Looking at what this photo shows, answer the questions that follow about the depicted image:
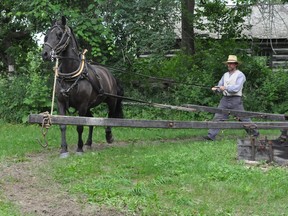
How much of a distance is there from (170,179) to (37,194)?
197cm

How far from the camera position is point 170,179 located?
25.1ft

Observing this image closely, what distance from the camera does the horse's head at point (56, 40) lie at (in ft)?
31.3

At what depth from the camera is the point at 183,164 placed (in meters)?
8.79

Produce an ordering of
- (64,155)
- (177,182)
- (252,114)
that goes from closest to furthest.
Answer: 1. (177,182)
2. (64,155)
3. (252,114)

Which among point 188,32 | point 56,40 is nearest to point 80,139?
point 56,40

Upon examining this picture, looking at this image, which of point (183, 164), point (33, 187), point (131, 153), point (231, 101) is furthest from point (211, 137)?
point (33, 187)

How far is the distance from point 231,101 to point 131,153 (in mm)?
3284

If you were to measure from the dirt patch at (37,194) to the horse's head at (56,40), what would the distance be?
208 centimetres

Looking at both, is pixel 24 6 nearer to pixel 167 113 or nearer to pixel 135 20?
pixel 135 20

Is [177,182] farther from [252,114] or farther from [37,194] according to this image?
[252,114]

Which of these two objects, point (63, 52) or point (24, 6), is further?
point (24, 6)

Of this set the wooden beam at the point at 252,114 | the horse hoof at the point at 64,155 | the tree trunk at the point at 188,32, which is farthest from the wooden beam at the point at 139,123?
the tree trunk at the point at 188,32

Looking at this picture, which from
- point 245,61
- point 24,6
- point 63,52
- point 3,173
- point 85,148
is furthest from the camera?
point 245,61

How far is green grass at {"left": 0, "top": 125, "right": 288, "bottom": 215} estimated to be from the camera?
6.36 metres
